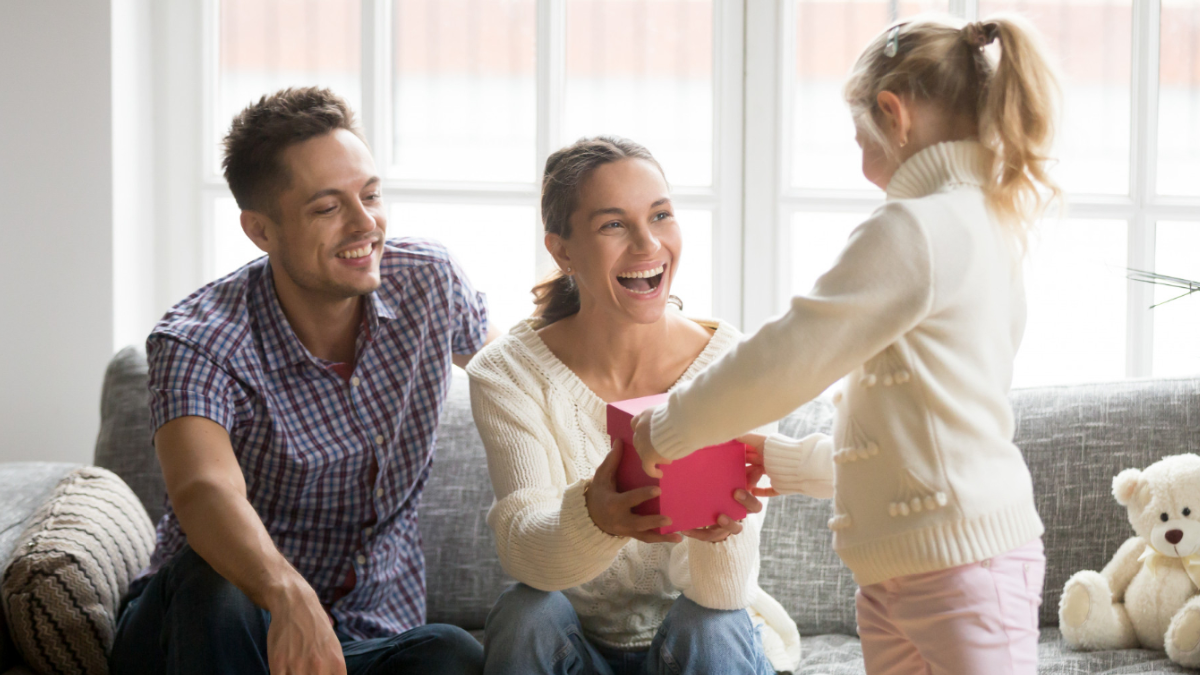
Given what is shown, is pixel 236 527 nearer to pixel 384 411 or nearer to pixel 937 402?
pixel 384 411

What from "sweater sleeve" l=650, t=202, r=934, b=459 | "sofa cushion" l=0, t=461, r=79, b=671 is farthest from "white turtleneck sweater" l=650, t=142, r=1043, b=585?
"sofa cushion" l=0, t=461, r=79, b=671

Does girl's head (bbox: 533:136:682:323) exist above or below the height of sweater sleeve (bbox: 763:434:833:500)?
above

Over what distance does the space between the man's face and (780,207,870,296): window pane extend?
129 centimetres

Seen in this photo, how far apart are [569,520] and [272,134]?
857 millimetres

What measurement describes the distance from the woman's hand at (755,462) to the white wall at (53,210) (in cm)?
169

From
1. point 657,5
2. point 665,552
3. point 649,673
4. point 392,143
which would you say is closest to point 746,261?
point 657,5

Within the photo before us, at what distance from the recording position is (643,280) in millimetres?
1591

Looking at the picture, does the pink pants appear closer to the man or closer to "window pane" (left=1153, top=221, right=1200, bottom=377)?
the man

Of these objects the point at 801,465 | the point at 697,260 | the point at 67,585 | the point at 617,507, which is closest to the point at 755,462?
the point at 801,465

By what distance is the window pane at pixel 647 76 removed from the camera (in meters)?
2.61

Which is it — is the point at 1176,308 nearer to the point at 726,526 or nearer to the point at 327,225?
the point at 726,526

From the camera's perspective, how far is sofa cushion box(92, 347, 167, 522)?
2016 millimetres

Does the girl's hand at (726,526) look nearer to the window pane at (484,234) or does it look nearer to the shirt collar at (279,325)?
the shirt collar at (279,325)

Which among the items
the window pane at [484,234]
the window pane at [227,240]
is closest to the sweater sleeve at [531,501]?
the window pane at [484,234]
